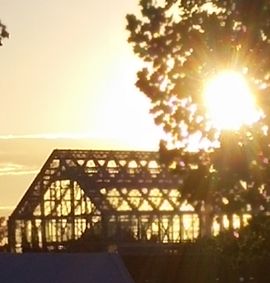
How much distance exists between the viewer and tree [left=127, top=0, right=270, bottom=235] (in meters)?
18.1

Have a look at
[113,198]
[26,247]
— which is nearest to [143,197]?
[113,198]

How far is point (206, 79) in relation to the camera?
18.9m

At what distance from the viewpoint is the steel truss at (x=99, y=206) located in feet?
196

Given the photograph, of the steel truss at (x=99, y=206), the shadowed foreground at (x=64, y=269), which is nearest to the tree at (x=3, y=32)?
the shadowed foreground at (x=64, y=269)

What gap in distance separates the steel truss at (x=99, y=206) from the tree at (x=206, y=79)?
1555 inches

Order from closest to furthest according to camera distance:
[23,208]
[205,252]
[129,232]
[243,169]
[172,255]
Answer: [243,169] < [205,252] < [172,255] < [129,232] < [23,208]

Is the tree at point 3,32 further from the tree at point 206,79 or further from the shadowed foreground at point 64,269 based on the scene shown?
the shadowed foreground at point 64,269

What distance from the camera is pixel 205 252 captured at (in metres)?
48.2

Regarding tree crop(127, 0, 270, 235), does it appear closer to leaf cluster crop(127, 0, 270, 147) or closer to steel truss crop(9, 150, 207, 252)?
leaf cluster crop(127, 0, 270, 147)

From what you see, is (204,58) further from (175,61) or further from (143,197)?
(143,197)

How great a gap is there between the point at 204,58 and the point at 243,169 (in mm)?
1977

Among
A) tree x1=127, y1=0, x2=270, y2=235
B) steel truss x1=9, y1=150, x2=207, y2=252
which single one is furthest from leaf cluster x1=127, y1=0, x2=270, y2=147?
steel truss x1=9, y1=150, x2=207, y2=252

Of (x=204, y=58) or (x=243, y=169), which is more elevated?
(x=204, y=58)

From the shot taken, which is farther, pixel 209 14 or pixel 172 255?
pixel 172 255
